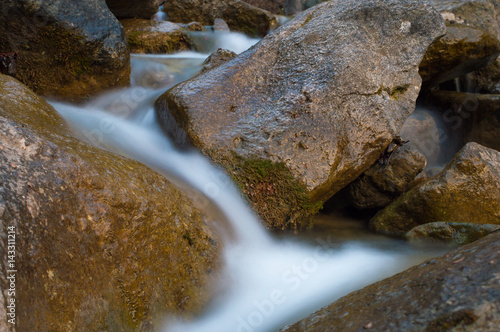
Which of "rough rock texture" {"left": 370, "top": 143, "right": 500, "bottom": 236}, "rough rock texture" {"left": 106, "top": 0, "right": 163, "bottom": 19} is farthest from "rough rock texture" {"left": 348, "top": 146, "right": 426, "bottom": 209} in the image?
"rough rock texture" {"left": 106, "top": 0, "right": 163, "bottom": 19}

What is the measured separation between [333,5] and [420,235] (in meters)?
2.98

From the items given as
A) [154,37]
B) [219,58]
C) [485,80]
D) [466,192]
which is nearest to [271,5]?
[154,37]

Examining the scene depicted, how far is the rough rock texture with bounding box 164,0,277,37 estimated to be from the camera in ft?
30.7

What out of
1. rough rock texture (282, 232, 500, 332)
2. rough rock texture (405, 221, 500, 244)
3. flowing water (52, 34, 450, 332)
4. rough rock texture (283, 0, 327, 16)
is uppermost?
rough rock texture (283, 0, 327, 16)

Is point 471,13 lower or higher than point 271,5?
higher

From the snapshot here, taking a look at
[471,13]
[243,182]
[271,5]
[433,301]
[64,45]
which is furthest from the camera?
[271,5]

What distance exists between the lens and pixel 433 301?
1.49 metres

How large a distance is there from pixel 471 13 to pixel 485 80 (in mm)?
1441

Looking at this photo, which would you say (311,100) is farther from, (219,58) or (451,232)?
(219,58)

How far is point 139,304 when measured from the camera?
2.07 metres

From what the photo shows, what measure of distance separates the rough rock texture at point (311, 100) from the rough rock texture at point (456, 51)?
4.46 ft

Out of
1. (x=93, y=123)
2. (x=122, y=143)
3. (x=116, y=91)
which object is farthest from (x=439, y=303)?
(x=116, y=91)

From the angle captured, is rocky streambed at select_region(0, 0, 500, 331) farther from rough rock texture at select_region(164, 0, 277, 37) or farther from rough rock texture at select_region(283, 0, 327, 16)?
rough rock texture at select_region(283, 0, 327, 16)

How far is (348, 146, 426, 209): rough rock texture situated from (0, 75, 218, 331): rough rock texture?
234 centimetres
